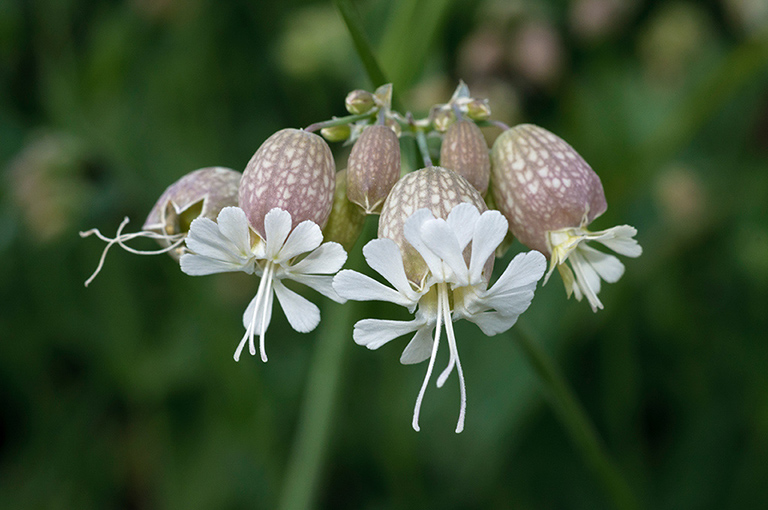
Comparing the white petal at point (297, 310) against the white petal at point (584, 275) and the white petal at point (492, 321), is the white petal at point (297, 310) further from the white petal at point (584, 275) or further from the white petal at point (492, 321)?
the white petal at point (584, 275)

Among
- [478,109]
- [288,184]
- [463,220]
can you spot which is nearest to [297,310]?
[288,184]

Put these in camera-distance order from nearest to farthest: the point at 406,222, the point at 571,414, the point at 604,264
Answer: the point at 406,222
the point at 604,264
the point at 571,414

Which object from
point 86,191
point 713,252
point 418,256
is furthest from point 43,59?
point 713,252

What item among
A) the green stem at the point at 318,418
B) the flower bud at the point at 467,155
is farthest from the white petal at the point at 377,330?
the green stem at the point at 318,418

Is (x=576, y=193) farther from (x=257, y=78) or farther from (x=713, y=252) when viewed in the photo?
(x=257, y=78)

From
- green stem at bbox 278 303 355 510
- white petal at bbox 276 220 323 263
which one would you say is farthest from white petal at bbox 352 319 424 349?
green stem at bbox 278 303 355 510

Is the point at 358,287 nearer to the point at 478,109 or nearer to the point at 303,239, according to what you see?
the point at 303,239

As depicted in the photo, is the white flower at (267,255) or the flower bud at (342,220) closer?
the white flower at (267,255)

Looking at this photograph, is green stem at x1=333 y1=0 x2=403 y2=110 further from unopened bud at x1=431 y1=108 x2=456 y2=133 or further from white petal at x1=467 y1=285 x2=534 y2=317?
white petal at x1=467 y1=285 x2=534 y2=317

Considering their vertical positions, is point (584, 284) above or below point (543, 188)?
below
